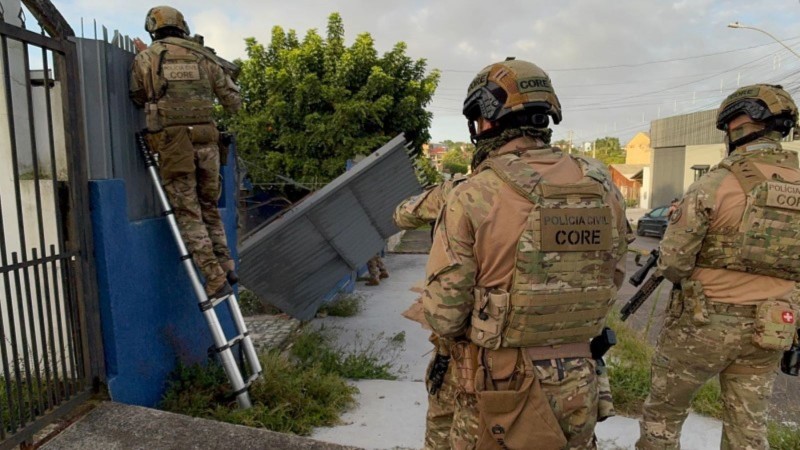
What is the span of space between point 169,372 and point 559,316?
7.99ft

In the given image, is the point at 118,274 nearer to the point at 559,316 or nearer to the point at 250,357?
the point at 250,357

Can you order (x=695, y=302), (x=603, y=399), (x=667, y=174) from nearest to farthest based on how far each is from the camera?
1. (x=603, y=399)
2. (x=695, y=302)
3. (x=667, y=174)

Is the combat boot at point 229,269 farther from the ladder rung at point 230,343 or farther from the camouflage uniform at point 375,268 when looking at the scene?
the camouflage uniform at point 375,268

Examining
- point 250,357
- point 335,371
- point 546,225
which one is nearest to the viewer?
point 546,225

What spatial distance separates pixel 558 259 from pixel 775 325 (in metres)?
1.48

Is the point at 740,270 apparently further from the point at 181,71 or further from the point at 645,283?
the point at 181,71

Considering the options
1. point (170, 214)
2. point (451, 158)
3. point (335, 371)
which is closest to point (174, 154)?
point (170, 214)

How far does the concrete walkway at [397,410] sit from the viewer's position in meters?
3.28

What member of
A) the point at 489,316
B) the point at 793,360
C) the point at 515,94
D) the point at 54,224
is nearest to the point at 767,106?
the point at 793,360

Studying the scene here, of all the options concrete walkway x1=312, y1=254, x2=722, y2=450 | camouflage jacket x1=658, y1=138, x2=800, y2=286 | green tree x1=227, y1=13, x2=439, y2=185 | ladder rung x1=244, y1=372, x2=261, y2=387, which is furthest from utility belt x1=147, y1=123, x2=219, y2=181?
green tree x1=227, y1=13, x2=439, y2=185

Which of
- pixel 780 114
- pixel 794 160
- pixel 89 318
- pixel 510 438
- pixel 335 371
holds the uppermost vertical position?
pixel 780 114

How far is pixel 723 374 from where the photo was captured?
2.84 m

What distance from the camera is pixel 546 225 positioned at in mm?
1846

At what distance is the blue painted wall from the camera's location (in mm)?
2633
